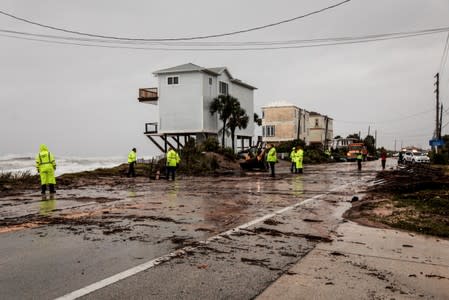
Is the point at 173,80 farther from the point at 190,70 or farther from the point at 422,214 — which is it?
the point at 422,214

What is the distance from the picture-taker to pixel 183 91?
4369 cm

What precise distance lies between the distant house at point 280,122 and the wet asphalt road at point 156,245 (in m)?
61.9

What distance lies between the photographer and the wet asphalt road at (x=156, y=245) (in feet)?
15.1

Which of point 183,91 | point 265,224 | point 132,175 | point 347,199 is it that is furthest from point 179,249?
point 183,91

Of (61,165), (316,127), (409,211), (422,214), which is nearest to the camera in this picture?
(422,214)

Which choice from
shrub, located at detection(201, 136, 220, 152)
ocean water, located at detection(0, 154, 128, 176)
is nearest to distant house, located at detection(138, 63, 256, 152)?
shrub, located at detection(201, 136, 220, 152)

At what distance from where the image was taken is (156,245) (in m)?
6.55

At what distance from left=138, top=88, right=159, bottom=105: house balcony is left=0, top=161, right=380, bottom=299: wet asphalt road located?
115ft

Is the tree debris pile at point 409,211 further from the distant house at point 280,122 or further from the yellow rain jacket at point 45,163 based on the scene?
the distant house at point 280,122

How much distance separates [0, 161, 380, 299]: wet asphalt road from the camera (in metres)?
4.61

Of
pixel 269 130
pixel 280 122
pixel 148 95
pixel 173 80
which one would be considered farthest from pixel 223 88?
pixel 269 130

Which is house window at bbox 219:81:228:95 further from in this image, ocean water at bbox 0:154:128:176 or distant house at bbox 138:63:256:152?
ocean water at bbox 0:154:128:176

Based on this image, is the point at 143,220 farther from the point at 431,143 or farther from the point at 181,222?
the point at 431,143

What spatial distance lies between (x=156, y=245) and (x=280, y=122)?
68.8 metres
